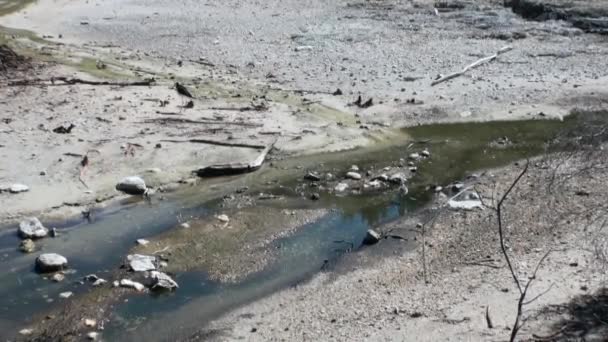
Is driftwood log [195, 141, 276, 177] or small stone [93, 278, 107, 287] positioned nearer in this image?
small stone [93, 278, 107, 287]

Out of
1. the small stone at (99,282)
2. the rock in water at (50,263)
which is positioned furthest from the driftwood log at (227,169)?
the small stone at (99,282)

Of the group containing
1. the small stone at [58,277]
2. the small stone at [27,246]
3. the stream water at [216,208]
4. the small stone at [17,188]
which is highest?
the small stone at [17,188]

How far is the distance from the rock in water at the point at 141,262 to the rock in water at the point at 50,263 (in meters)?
0.96

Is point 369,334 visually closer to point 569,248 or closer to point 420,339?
point 420,339

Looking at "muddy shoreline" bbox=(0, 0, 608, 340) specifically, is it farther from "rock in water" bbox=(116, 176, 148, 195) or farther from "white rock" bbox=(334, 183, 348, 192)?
"rock in water" bbox=(116, 176, 148, 195)

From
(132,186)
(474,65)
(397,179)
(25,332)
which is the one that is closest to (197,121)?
(132,186)

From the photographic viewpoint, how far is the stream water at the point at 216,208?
31.3 feet

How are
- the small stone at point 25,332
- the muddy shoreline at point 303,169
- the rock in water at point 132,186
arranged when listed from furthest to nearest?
1. the rock in water at point 132,186
2. the muddy shoreline at point 303,169
3. the small stone at point 25,332

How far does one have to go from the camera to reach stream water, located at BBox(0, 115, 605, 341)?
953cm

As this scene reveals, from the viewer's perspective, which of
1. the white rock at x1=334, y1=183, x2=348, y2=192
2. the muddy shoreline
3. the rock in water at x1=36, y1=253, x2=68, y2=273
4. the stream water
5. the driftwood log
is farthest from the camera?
the driftwood log

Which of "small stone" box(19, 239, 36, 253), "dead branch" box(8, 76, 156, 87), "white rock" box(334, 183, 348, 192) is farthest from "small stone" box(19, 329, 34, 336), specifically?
"dead branch" box(8, 76, 156, 87)

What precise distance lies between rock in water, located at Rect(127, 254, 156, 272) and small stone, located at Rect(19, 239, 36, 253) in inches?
63.8

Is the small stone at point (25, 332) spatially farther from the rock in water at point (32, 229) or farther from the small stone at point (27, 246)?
the rock in water at point (32, 229)

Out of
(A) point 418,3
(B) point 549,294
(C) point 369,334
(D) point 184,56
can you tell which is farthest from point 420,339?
(A) point 418,3
